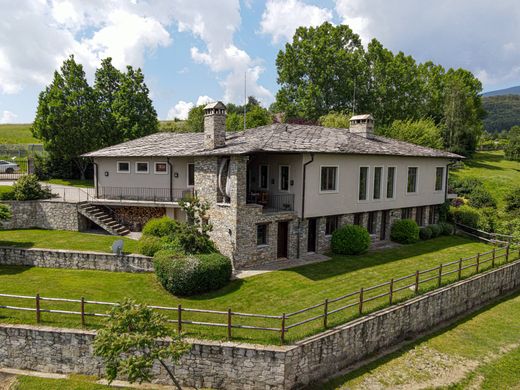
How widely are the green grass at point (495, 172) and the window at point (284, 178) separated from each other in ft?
83.3

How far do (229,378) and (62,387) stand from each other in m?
5.38

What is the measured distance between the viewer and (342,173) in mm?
21750

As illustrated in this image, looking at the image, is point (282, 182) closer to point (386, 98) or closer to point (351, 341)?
point (351, 341)

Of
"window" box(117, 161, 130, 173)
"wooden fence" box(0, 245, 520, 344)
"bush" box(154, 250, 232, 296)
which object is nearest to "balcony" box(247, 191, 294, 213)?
"bush" box(154, 250, 232, 296)

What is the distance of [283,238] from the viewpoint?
20.4 meters

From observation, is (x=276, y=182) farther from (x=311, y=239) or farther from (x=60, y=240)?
(x=60, y=240)

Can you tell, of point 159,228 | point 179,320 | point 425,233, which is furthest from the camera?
point 425,233

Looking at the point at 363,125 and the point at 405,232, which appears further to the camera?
the point at 363,125

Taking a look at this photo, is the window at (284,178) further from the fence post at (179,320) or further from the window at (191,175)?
the fence post at (179,320)

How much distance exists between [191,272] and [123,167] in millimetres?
13339

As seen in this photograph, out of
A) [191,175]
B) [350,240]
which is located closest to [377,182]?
[350,240]

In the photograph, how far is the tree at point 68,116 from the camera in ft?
115

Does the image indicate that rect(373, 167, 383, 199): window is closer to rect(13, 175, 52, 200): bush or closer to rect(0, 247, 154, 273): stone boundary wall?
rect(0, 247, 154, 273): stone boundary wall

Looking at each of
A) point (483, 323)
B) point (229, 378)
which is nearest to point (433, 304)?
point (483, 323)
